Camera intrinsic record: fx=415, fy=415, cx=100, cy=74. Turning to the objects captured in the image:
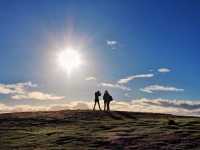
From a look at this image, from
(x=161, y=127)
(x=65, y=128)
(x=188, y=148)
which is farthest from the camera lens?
(x=65, y=128)

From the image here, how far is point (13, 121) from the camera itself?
1750 inches

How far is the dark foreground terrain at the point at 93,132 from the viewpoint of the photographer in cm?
3106

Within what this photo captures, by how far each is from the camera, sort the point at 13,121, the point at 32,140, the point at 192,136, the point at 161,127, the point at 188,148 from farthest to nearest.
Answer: the point at 13,121
the point at 161,127
the point at 32,140
the point at 192,136
the point at 188,148

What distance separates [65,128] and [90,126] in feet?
7.88

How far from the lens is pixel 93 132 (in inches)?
1446

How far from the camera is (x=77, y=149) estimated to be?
30.1 metres

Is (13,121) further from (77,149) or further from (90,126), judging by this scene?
(77,149)

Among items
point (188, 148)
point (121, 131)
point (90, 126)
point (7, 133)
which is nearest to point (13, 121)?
point (7, 133)

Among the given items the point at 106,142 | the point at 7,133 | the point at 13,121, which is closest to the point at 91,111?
the point at 13,121

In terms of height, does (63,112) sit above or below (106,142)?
above

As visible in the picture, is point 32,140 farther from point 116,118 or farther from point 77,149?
point 116,118

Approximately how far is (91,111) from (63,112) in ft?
11.2

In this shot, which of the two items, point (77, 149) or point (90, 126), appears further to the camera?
point (90, 126)

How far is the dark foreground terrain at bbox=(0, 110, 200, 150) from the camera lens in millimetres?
31062
